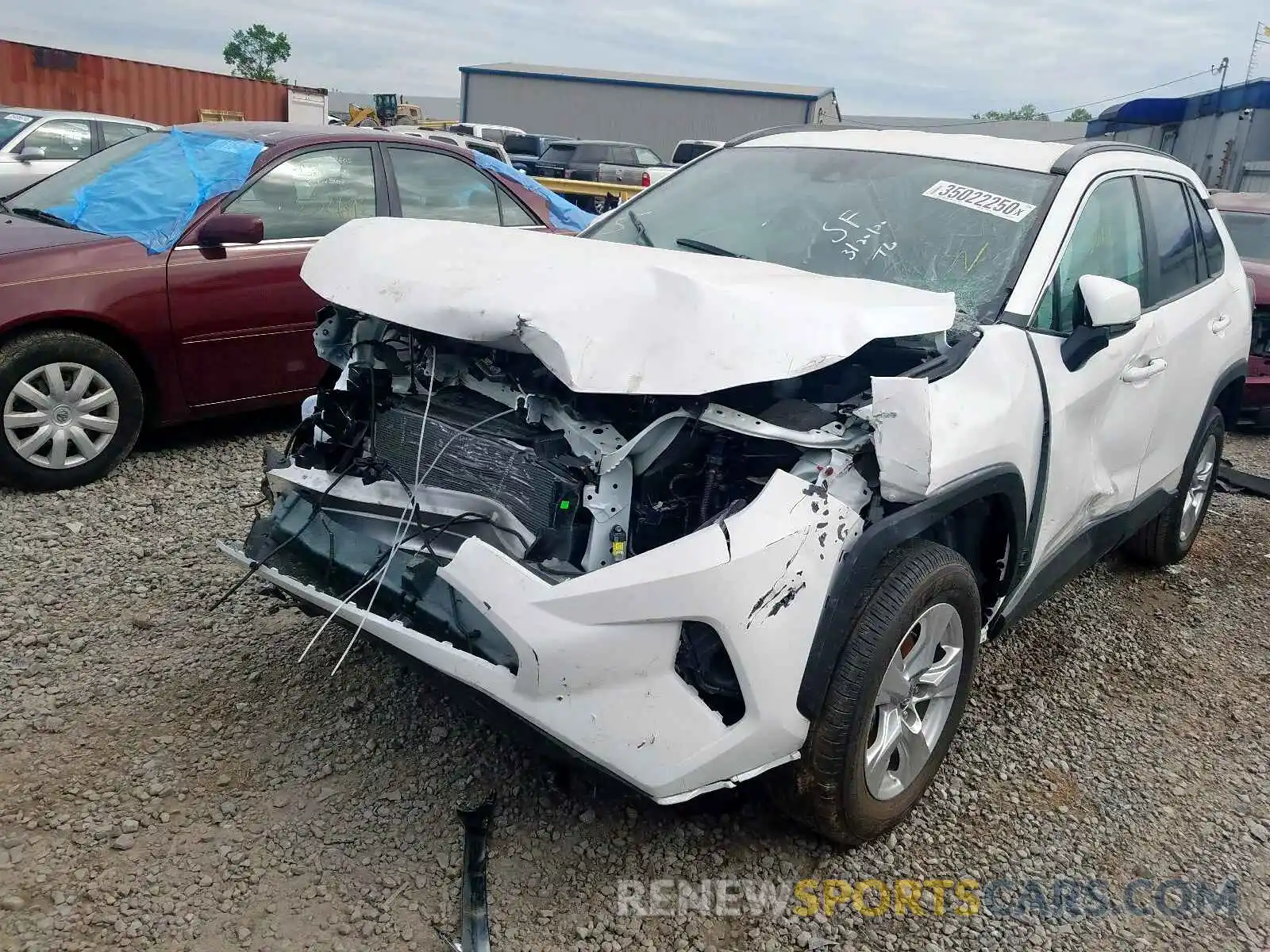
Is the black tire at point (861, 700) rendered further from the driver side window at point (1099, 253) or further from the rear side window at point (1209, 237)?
the rear side window at point (1209, 237)

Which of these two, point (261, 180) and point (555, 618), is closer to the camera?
point (555, 618)

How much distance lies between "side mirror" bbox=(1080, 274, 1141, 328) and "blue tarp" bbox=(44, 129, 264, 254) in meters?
3.91

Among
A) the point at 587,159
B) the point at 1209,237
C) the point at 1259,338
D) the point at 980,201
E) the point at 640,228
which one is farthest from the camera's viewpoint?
the point at 587,159

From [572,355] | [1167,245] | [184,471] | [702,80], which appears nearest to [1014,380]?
[572,355]

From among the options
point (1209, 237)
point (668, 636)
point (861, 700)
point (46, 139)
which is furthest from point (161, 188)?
point (46, 139)

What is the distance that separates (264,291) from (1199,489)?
15.0 ft

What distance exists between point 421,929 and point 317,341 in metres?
1.79

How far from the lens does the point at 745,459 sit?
8.07 ft

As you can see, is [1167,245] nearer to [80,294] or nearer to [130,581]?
[130,581]

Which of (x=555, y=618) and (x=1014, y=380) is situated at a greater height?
(x=1014, y=380)

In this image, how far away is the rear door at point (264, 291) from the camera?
4672 mm

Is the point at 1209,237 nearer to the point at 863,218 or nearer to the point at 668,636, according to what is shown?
the point at 863,218

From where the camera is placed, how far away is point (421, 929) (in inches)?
88.4

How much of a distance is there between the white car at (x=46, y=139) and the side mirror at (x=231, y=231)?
19.1 ft
